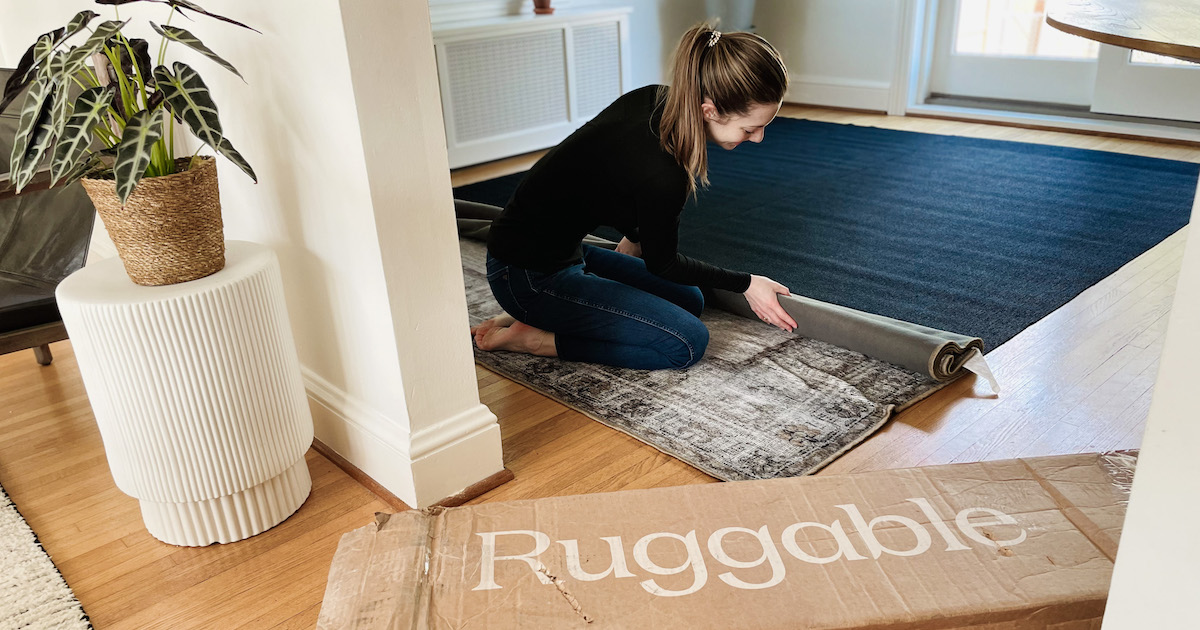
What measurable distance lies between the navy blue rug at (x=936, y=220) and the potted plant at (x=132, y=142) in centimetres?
171

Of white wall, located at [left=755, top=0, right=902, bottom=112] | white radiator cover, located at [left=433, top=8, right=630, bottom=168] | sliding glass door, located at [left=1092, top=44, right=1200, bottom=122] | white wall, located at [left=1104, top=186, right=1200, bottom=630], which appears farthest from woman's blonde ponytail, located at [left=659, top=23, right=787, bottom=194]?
white wall, located at [left=755, top=0, right=902, bottom=112]

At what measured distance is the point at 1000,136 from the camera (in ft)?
14.5

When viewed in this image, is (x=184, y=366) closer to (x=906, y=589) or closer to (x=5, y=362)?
(x=906, y=589)

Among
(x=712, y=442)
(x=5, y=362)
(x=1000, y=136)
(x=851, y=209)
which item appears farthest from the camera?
(x=1000, y=136)

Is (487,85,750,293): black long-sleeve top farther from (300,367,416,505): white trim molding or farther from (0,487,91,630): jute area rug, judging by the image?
(0,487,91,630): jute area rug

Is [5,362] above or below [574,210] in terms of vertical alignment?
below

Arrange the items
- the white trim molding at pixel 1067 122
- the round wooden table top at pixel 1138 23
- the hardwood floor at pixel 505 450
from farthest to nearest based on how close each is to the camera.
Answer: the white trim molding at pixel 1067 122 → the hardwood floor at pixel 505 450 → the round wooden table top at pixel 1138 23

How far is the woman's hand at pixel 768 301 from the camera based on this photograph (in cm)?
209

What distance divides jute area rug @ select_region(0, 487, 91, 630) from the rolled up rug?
164 centimetres

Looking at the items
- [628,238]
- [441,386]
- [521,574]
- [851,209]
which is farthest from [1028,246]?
[521,574]

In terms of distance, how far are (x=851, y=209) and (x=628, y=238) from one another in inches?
52.5

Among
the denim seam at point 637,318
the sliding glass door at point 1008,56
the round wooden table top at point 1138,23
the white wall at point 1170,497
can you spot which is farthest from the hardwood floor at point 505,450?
the sliding glass door at point 1008,56

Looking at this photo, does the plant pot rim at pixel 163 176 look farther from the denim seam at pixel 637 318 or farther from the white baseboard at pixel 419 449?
the denim seam at pixel 637 318

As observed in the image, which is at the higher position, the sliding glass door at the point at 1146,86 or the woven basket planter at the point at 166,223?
the woven basket planter at the point at 166,223
